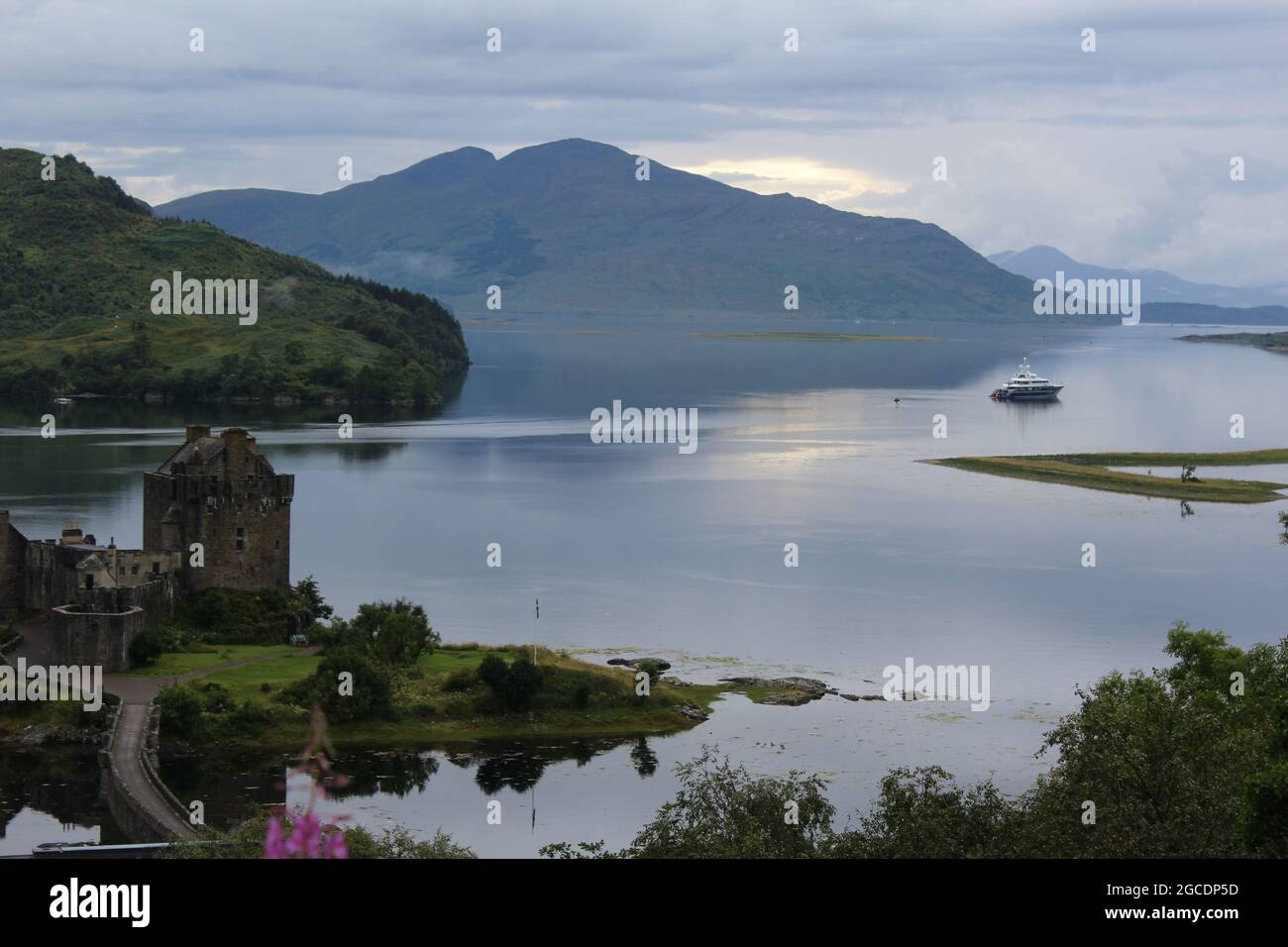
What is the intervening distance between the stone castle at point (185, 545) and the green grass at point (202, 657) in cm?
175

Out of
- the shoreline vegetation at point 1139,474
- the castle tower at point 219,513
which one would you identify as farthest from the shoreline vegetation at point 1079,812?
the shoreline vegetation at point 1139,474

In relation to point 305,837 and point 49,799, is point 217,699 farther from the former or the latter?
point 305,837

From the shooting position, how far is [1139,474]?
140875mm

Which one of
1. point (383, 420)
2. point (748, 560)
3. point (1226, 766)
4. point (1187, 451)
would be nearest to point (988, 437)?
point (1187, 451)

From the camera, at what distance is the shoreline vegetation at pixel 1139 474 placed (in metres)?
130

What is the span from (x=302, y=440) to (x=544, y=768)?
102m

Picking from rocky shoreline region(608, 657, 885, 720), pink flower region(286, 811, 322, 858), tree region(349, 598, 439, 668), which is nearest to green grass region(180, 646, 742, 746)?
tree region(349, 598, 439, 668)

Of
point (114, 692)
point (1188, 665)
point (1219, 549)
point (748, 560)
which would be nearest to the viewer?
point (1188, 665)

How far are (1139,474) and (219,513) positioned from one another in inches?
3596

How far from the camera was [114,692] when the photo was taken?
57406mm

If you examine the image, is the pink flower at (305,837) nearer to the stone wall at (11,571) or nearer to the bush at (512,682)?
the bush at (512,682)

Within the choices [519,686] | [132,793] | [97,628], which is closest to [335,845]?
[132,793]
